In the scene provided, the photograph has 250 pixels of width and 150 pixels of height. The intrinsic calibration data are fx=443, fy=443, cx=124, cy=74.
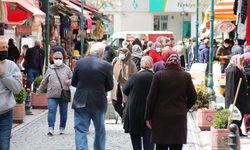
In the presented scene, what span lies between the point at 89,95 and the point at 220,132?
2548 mm

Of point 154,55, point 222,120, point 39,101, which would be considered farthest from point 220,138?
point 39,101

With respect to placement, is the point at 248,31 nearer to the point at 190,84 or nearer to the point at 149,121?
the point at 190,84

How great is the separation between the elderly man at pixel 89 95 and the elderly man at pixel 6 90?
113 cm

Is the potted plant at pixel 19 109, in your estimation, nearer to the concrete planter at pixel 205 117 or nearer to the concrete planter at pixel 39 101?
the concrete planter at pixel 39 101

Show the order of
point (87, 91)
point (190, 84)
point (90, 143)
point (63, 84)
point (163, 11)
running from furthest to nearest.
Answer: point (163, 11) < point (63, 84) < point (90, 143) < point (87, 91) < point (190, 84)

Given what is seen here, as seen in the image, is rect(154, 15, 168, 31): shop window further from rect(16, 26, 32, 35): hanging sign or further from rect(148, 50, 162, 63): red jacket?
rect(148, 50, 162, 63): red jacket

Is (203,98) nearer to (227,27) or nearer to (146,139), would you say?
(146,139)

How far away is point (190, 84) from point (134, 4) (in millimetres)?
48935

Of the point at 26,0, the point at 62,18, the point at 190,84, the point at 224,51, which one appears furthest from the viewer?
the point at 62,18

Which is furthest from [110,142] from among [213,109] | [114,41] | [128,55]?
[114,41]

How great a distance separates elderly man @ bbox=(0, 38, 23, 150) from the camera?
5648mm

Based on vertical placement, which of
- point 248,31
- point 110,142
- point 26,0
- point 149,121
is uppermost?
point 26,0

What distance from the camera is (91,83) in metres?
6.66

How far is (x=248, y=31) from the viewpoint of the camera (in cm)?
689
